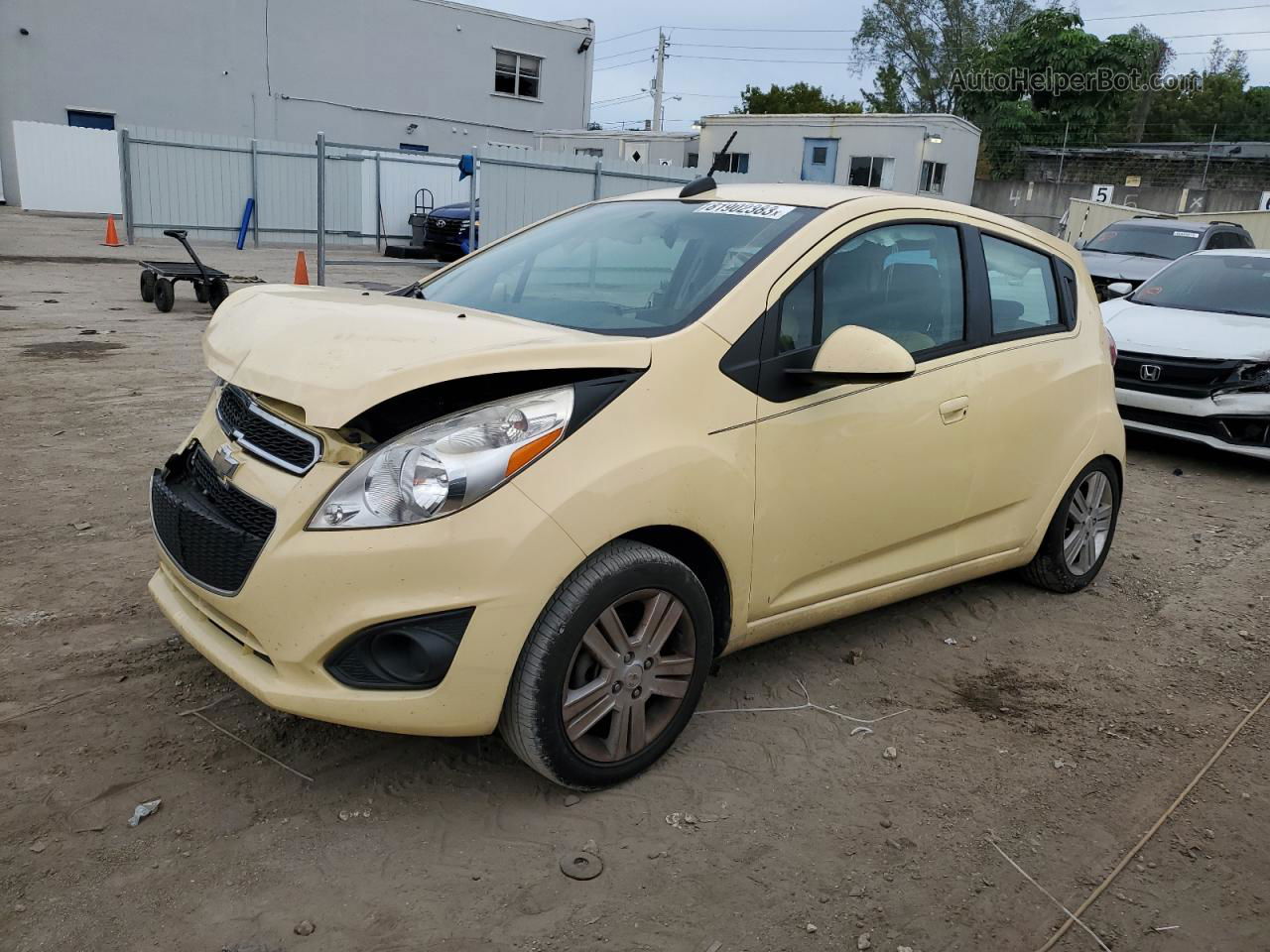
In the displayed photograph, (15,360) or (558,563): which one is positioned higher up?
(558,563)

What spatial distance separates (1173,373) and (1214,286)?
1.68 metres

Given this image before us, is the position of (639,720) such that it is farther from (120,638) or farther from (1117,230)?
(1117,230)

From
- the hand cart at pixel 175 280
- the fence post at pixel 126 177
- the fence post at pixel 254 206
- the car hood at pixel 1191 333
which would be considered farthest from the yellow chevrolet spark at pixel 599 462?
the fence post at pixel 254 206

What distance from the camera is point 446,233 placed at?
20172 millimetres

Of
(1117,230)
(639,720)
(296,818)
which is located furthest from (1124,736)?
(1117,230)

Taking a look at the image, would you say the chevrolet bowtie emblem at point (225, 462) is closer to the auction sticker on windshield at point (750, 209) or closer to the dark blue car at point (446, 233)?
the auction sticker on windshield at point (750, 209)

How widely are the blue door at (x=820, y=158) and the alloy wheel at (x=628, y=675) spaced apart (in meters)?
27.4

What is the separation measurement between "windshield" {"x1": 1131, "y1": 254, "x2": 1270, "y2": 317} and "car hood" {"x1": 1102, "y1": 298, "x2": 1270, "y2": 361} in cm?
20

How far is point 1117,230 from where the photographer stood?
15.4 metres

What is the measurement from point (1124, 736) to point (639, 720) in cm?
177

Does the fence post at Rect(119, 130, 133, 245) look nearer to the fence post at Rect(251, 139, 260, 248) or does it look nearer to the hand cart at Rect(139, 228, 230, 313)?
the fence post at Rect(251, 139, 260, 248)

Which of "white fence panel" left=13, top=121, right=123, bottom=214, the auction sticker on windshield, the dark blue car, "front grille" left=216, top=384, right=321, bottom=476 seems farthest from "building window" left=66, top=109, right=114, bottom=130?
"front grille" left=216, top=384, right=321, bottom=476

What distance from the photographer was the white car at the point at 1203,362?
7109mm

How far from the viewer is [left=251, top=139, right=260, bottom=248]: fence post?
2073cm
